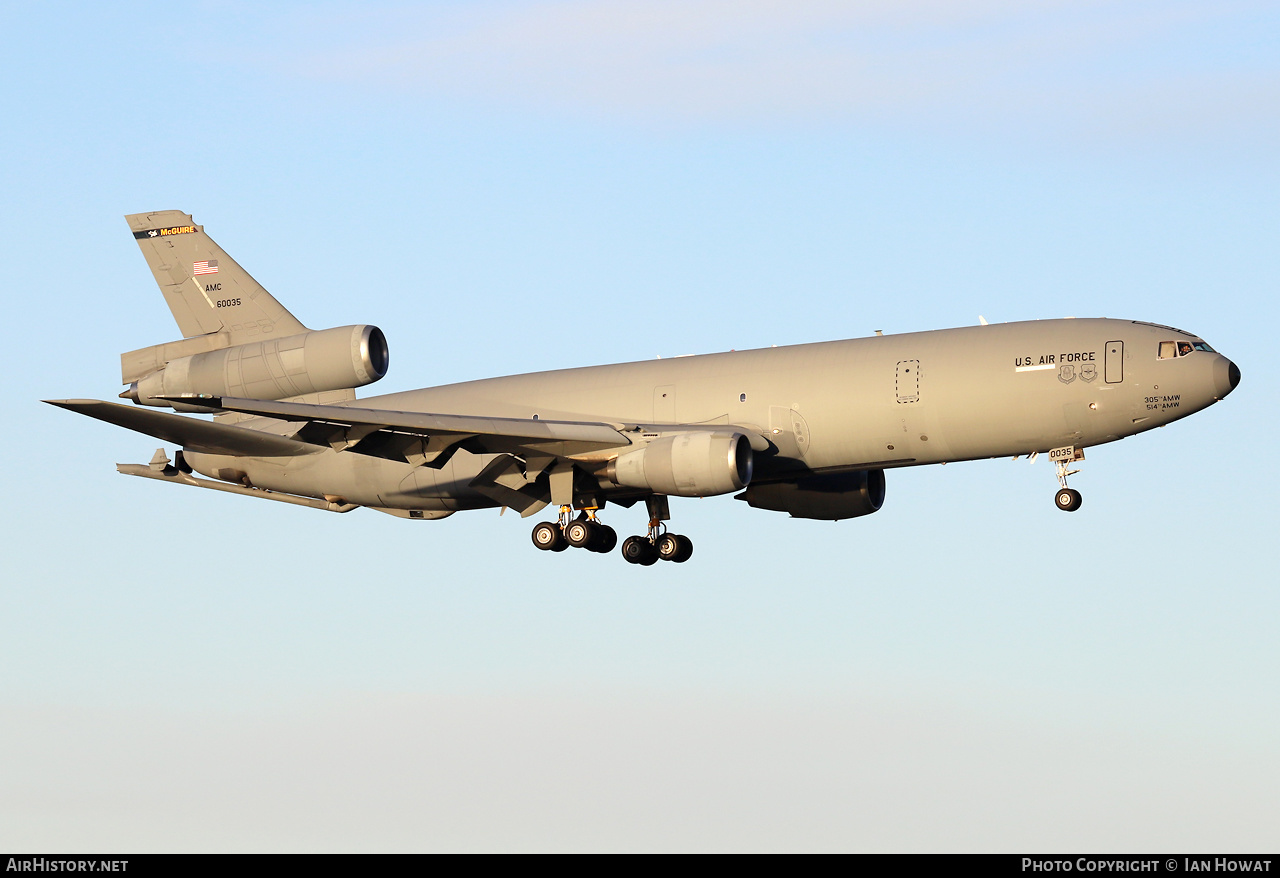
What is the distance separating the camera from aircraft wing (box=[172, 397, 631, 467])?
42000 millimetres

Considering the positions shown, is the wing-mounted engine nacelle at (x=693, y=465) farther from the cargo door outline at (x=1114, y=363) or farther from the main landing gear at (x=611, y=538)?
the cargo door outline at (x=1114, y=363)

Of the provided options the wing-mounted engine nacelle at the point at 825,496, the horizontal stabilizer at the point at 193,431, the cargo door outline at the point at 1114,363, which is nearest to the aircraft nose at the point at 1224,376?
the cargo door outline at the point at 1114,363

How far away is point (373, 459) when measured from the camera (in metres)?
49.9

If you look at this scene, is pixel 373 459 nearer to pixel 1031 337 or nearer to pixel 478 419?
pixel 478 419

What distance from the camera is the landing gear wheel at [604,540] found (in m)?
48.0

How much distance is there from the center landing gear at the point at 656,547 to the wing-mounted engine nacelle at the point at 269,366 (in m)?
8.83

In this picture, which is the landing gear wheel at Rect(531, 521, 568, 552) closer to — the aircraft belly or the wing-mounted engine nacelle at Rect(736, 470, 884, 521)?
the aircraft belly

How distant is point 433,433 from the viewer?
4384 centimetres

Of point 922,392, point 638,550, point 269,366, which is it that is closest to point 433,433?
point 269,366

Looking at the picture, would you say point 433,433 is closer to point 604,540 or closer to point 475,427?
point 475,427

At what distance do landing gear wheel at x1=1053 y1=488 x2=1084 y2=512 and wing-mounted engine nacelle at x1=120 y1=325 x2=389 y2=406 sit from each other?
1911cm
